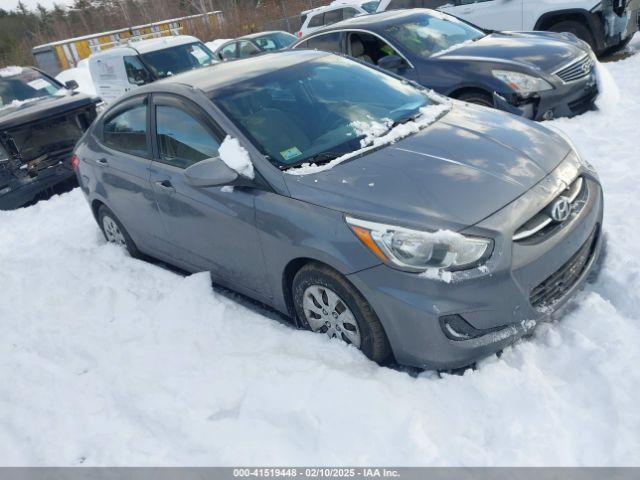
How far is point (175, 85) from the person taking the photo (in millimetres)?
3820

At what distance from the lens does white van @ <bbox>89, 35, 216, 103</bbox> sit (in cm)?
1083

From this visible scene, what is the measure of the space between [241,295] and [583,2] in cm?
797

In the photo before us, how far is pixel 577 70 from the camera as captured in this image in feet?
20.1

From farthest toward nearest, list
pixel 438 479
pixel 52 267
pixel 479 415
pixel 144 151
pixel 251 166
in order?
1. pixel 52 267
2. pixel 144 151
3. pixel 251 166
4. pixel 479 415
5. pixel 438 479

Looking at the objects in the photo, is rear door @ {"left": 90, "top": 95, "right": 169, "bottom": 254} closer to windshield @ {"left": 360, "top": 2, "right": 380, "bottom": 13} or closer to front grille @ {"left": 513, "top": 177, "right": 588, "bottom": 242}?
front grille @ {"left": 513, "top": 177, "right": 588, "bottom": 242}

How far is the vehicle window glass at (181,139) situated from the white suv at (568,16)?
7.64 meters

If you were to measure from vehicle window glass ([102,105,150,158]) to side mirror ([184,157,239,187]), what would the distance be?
1.04 metres

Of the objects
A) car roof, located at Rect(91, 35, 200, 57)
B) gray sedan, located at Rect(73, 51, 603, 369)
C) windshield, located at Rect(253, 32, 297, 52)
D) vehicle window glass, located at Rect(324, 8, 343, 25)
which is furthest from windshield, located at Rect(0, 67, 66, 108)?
vehicle window glass, located at Rect(324, 8, 343, 25)

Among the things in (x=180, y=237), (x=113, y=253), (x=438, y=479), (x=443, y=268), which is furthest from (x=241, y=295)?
(x=438, y=479)

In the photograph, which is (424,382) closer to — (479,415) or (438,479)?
(479,415)

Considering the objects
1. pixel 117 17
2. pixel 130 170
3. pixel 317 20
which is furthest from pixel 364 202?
pixel 117 17

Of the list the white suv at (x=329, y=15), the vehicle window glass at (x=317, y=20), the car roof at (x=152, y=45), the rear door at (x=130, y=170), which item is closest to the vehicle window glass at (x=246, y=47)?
the white suv at (x=329, y=15)

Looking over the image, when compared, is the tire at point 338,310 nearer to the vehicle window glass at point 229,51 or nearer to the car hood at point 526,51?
the car hood at point 526,51

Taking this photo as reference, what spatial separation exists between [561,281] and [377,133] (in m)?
1.43
